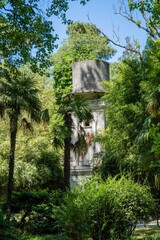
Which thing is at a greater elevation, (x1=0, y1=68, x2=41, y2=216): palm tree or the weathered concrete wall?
the weathered concrete wall

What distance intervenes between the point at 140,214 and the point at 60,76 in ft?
96.7

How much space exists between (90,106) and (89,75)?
94.0 inches

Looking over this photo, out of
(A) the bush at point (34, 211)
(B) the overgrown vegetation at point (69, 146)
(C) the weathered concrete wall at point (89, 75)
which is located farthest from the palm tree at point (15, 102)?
(C) the weathered concrete wall at point (89, 75)

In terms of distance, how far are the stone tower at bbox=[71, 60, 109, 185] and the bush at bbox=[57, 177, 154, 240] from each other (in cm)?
1228

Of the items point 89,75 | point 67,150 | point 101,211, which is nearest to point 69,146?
point 67,150

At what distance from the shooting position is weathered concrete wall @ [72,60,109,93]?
82.0 feet

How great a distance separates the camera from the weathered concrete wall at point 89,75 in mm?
25000

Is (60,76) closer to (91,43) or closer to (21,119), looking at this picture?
(91,43)

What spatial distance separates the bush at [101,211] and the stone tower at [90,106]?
12284mm

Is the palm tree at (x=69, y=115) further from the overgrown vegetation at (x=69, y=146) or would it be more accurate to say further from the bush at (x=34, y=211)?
the bush at (x=34, y=211)

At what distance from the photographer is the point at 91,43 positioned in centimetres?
4394

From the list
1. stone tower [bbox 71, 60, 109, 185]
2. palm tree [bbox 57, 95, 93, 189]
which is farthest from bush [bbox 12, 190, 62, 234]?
stone tower [bbox 71, 60, 109, 185]

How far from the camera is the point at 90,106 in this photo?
2447 centimetres

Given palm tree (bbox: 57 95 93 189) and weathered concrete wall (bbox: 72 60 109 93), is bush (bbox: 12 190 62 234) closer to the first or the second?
palm tree (bbox: 57 95 93 189)
